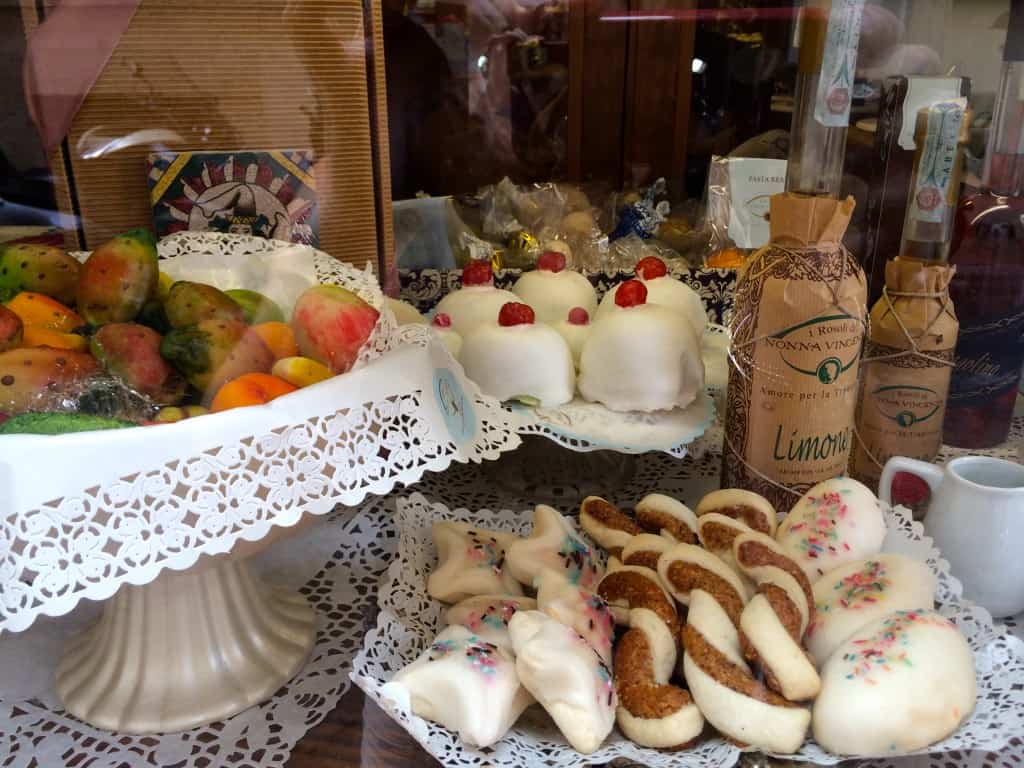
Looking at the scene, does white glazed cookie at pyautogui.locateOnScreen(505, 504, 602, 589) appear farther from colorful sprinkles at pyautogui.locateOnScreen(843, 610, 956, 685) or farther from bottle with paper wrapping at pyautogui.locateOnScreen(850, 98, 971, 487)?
bottle with paper wrapping at pyautogui.locateOnScreen(850, 98, 971, 487)

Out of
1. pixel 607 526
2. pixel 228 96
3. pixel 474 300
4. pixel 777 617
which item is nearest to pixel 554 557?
pixel 607 526

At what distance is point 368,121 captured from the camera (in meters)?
0.77

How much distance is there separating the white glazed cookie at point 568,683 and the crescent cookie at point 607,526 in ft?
0.43

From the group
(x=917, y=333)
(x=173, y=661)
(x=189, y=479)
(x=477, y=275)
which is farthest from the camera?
(x=477, y=275)

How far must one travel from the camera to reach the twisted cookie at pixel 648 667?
0.46m

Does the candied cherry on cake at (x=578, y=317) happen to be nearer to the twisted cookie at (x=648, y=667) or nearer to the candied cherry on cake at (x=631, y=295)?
the candied cherry on cake at (x=631, y=295)

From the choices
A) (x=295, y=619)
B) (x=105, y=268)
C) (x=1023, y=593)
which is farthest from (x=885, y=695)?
(x=105, y=268)

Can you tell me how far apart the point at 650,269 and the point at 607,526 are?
293 mm

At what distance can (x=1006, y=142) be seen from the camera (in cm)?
73

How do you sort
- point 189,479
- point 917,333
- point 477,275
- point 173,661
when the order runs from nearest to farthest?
point 189,479 → point 173,661 → point 917,333 → point 477,275

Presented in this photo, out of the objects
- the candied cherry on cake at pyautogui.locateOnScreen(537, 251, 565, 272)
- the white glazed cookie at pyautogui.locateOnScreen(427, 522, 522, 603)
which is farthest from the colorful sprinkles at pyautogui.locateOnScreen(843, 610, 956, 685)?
the candied cherry on cake at pyautogui.locateOnScreen(537, 251, 565, 272)

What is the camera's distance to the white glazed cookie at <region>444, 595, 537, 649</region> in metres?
0.52

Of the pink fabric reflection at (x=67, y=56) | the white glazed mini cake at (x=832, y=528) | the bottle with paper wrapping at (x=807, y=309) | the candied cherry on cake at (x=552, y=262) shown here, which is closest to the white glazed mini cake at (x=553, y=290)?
the candied cherry on cake at (x=552, y=262)

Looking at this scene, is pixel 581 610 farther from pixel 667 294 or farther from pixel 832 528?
pixel 667 294
